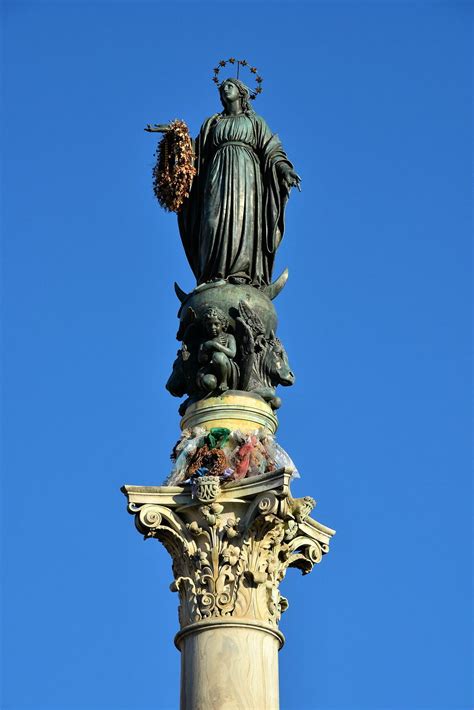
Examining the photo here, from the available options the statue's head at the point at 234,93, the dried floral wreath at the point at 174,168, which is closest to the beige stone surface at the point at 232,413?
the dried floral wreath at the point at 174,168

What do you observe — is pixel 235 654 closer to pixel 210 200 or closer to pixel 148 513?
pixel 148 513

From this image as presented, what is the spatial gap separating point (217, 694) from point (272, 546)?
226cm

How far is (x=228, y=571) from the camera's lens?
20078 mm

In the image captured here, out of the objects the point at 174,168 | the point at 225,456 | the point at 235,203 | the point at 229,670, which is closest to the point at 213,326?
the point at 225,456

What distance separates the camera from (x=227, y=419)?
21828 millimetres

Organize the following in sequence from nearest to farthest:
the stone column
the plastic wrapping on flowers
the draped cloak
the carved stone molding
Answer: the stone column, the carved stone molding, the plastic wrapping on flowers, the draped cloak

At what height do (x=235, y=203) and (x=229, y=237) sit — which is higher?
(x=235, y=203)

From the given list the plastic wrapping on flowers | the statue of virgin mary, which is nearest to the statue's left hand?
the statue of virgin mary

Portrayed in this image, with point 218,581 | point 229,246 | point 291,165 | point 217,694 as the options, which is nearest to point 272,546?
point 218,581

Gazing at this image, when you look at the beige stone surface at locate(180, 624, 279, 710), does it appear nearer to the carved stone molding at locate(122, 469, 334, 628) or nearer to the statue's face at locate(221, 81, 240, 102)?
the carved stone molding at locate(122, 469, 334, 628)

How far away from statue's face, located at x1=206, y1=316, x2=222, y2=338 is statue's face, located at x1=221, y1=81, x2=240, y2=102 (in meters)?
4.62

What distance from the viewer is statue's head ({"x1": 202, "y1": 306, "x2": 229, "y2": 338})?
22328 mm

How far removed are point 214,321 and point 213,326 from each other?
0.08 m

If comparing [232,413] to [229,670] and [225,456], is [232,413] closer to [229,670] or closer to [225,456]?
[225,456]
